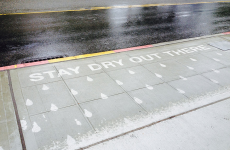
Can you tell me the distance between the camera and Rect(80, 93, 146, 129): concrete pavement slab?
414 cm

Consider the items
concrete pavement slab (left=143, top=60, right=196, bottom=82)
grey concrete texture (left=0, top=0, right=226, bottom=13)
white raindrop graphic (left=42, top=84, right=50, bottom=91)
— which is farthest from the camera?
grey concrete texture (left=0, top=0, right=226, bottom=13)

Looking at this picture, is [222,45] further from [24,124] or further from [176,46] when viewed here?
[24,124]

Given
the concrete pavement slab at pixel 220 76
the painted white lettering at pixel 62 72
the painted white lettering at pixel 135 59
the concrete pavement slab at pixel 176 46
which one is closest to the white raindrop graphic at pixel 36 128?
the painted white lettering at pixel 62 72

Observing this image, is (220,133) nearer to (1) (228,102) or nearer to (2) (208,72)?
(1) (228,102)

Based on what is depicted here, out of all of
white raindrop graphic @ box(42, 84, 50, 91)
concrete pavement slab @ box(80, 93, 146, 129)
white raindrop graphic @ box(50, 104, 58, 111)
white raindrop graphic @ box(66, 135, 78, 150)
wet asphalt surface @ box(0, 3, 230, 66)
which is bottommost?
white raindrop graphic @ box(66, 135, 78, 150)

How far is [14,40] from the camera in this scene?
26.7 ft

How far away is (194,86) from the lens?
5523 millimetres

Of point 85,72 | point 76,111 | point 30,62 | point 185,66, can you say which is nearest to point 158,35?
point 185,66

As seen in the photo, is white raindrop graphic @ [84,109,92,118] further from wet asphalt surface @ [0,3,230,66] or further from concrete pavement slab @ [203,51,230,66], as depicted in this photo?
concrete pavement slab @ [203,51,230,66]

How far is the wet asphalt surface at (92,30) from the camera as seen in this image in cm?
760

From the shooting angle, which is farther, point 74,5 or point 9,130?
point 74,5

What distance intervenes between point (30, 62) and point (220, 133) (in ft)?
18.5

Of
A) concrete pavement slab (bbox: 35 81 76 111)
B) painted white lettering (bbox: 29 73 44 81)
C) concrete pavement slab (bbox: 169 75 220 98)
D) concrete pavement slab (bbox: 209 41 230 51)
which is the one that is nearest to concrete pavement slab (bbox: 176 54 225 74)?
concrete pavement slab (bbox: 169 75 220 98)

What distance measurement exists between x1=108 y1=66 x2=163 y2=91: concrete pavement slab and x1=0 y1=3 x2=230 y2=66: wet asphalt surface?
6.50ft
